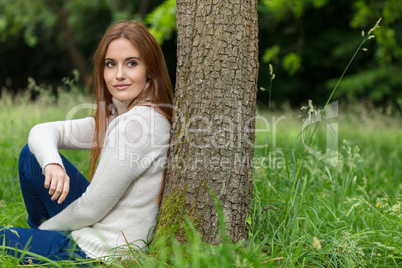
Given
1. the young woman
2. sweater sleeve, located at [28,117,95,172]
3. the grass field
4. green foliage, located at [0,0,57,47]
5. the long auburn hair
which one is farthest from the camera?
green foliage, located at [0,0,57,47]

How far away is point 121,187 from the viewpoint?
165 cm

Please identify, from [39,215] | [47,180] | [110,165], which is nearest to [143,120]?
[110,165]

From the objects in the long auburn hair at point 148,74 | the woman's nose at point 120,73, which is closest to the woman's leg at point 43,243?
the long auburn hair at point 148,74

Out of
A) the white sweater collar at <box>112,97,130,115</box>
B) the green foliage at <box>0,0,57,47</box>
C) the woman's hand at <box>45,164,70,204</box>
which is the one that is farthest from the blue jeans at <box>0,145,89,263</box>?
the green foliage at <box>0,0,57,47</box>

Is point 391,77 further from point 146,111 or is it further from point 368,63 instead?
point 146,111

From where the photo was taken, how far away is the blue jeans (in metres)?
1.71

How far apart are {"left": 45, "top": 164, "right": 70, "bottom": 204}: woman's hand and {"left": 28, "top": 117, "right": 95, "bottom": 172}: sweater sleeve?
0.13ft

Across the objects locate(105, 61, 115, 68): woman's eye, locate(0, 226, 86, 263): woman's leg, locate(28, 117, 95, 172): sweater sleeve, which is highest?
locate(105, 61, 115, 68): woman's eye

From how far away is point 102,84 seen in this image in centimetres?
204

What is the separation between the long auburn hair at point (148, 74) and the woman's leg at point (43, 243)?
0.45 m

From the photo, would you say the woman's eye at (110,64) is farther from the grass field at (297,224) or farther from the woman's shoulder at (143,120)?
the grass field at (297,224)

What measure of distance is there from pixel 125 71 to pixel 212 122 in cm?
51

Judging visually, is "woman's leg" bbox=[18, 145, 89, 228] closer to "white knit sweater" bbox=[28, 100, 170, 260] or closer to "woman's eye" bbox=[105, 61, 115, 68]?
"white knit sweater" bbox=[28, 100, 170, 260]

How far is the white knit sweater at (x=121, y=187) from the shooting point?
5.35ft
